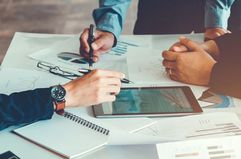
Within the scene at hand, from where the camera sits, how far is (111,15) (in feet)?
5.68

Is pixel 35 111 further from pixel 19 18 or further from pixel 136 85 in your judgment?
pixel 19 18

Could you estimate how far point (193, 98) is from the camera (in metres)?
1.31

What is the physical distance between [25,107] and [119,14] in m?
0.69

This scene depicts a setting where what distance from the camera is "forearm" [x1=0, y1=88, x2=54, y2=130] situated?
45.6 inches

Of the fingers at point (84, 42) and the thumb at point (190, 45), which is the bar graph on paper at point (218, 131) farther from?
the fingers at point (84, 42)

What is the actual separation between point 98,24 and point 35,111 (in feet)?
2.06

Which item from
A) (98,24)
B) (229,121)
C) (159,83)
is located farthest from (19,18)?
(229,121)

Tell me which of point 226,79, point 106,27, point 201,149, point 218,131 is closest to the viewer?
point 201,149

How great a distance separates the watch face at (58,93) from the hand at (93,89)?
0.02 m

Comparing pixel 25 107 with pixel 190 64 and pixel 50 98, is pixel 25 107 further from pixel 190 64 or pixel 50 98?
pixel 190 64

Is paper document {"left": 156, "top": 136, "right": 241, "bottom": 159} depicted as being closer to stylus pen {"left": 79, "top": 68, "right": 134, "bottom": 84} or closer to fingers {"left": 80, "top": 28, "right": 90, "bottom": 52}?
stylus pen {"left": 79, "top": 68, "right": 134, "bottom": 84}

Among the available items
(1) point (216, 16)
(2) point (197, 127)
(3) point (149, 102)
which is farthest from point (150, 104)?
(1) point (216, 16)

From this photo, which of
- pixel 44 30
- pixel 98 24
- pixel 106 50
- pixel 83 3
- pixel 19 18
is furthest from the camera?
pixel 83 3

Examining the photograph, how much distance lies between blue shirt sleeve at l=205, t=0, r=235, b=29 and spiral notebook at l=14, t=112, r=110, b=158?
791 mm
